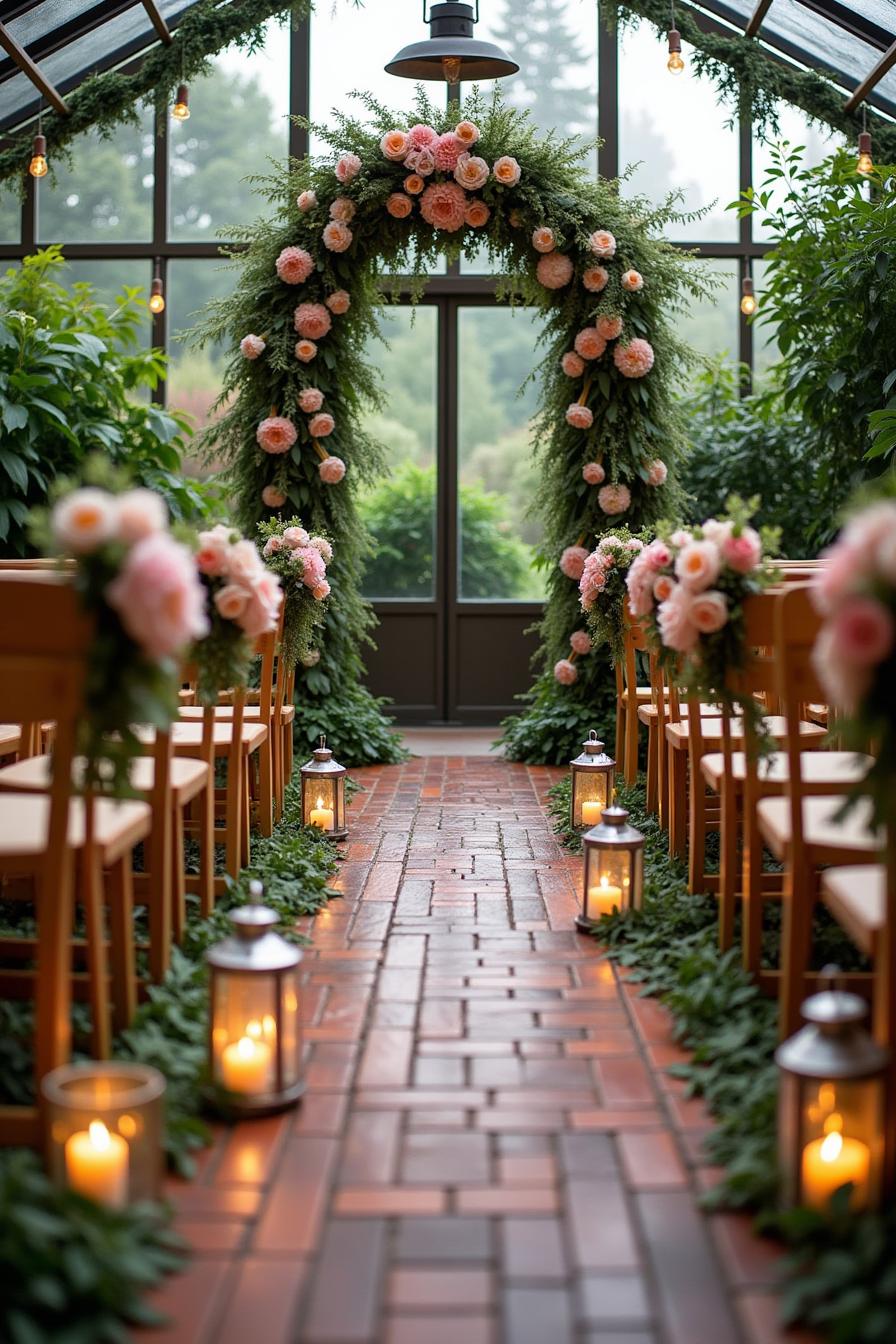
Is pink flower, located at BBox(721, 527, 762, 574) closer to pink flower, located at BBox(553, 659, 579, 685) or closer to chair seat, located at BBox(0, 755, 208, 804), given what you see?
chair seat, located at BBox(0, 755, 208, 804)

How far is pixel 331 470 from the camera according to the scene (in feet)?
24.3

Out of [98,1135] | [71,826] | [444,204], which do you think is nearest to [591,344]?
[444,204]

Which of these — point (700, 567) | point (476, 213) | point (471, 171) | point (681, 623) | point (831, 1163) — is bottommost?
point (831, 1163)

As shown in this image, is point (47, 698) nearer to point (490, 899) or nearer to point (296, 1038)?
point (296, 1038)

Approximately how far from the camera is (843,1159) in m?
2.35

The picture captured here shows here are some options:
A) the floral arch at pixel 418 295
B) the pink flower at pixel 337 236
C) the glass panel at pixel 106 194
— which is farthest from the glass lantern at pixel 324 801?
the glass panel at pixel 106 194

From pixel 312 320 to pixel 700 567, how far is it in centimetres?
439

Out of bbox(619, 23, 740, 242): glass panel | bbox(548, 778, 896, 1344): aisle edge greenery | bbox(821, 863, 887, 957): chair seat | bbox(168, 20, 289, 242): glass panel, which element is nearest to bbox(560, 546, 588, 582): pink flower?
bbox(548, 778, 896, 1344): aisle edge greenery

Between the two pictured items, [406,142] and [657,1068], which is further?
[406,142]

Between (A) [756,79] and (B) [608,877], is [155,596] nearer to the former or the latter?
(B) [608,877]

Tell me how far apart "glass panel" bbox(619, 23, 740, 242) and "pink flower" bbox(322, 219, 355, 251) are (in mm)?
2835

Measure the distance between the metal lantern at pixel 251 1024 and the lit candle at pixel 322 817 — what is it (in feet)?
8.70

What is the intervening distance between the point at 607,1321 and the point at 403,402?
8060 millimetres

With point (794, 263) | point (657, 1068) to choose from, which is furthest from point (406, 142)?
point (657, 1068)
